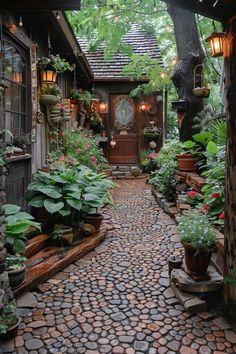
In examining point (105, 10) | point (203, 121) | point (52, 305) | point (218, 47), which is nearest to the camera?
point (52, 305)

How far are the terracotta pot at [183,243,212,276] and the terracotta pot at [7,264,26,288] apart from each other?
159cm

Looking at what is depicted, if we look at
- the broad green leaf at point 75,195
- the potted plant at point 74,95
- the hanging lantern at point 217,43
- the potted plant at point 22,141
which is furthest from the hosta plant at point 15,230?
the potted plant at point 74,95

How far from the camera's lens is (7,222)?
10.2ft

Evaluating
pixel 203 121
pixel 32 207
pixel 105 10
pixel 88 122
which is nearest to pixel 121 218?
pixel 32 207

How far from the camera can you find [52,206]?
13.4ft

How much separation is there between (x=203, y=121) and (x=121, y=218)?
98.3 inches

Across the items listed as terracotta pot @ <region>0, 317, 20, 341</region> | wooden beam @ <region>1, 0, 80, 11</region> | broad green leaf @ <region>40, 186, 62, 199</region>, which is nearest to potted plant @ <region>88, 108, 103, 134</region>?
broad green leaf @ <region>40, 186, 62, 199</region>

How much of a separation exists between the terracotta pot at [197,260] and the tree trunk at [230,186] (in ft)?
0.78

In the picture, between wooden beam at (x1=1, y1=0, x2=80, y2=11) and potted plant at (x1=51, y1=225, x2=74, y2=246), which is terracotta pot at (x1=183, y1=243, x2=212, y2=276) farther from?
wooden beam at (x1=1, y1=0, x2=80, y2=11)

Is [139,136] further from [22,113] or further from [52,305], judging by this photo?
[52,305]

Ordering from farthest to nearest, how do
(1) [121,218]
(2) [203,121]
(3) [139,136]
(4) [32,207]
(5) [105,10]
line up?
(3) [139,136], (5) [105,10], (2) [203,121], (1) [121,218], (4) [32,207]

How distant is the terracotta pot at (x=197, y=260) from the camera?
3.02 m

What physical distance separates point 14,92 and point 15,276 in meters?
2.48

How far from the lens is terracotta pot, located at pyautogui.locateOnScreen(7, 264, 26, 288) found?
2.94 metres
